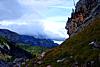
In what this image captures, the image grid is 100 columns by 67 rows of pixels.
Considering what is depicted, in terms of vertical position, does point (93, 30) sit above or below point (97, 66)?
above

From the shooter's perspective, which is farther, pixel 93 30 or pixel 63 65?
pixel 93 30

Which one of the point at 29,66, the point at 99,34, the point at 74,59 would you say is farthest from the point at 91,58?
the point at 29,66

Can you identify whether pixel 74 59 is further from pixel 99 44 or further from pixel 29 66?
pixel 29 66

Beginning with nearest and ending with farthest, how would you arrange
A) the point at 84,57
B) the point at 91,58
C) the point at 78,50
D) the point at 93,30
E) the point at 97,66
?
the point at 97,66 → the point at 91,58 → the point at 84,57 → the point at 78,50 → the point at 93,30

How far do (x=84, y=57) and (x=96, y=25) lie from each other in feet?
191

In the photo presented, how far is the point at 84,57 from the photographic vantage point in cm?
12712

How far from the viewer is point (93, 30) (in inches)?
→ 6816

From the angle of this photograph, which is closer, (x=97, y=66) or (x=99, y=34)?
(x=97, y=66)

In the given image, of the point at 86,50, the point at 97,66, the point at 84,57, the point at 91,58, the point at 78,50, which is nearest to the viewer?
the point at 97,66

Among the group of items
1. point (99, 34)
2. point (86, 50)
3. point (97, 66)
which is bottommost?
point (97, 66)

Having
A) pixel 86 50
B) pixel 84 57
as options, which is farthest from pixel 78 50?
pixel 84 57

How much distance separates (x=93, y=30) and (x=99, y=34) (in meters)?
19.9

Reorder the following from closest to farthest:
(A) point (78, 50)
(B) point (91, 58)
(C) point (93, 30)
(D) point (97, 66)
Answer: (D) point (97, 66)
(B) point (91, 58)
(A) point (78, 50)
(C) point (93, 30)

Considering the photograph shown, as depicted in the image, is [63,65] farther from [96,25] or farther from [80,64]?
[96,25]
